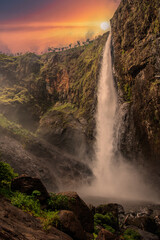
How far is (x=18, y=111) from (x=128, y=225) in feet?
112

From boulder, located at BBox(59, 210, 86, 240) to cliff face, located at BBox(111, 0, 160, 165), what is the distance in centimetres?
1649

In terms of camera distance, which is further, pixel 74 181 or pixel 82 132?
pixel 82 132

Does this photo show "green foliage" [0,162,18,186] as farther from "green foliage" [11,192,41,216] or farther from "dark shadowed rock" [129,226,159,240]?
"dark shadowed rock" [129,226,159,240]

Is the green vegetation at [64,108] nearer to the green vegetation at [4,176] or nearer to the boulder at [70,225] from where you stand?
the green vegetation at [4,176]

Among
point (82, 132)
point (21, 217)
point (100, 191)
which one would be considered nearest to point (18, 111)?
point (82, 132)

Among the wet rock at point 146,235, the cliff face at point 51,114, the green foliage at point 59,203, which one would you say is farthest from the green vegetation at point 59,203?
the cliff face at point 51,114

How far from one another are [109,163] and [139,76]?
13609 millimetres

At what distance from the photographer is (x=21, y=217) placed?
5020 mm

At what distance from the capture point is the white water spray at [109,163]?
2198 cm

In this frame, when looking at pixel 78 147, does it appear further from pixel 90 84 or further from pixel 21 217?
pixel 21 217

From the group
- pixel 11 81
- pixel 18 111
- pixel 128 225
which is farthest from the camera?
pixel 11 81

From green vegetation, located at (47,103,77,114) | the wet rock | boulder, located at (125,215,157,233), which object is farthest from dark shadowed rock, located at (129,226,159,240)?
green vegetation, located at (47,103,77,114)

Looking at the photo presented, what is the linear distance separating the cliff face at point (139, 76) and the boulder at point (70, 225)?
54.1ft

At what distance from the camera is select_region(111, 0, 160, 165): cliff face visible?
20625 mm
